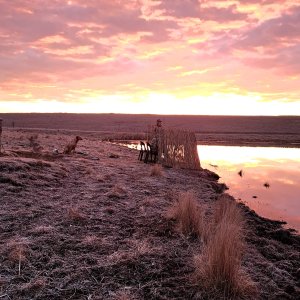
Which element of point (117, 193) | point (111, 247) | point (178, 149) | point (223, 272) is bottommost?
point (111, 247)

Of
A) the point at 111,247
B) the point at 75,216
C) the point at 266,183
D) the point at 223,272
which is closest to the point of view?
the point at 223,272

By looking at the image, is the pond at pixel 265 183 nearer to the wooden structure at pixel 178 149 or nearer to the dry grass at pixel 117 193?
the wooden structure at pixel 178 149

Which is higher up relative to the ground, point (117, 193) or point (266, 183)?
point (117, 193)

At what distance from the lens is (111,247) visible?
6637 mm

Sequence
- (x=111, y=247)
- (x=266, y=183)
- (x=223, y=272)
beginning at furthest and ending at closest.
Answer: (x=266, y=183) → (x=111, y=247) → (x=223, y=272)

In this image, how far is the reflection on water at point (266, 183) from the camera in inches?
470

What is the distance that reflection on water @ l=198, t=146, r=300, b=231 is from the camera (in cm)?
1193

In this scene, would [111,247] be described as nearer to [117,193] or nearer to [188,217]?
[188,217]

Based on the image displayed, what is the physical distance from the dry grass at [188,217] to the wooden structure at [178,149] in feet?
34.8

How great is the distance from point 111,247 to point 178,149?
42.2 ft

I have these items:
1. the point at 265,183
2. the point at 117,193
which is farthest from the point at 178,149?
the point at 117,193

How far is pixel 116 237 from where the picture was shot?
7168mm

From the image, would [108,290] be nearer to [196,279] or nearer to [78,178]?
[196,279]

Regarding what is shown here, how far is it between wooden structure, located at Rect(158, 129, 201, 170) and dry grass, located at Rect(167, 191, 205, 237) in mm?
10606
